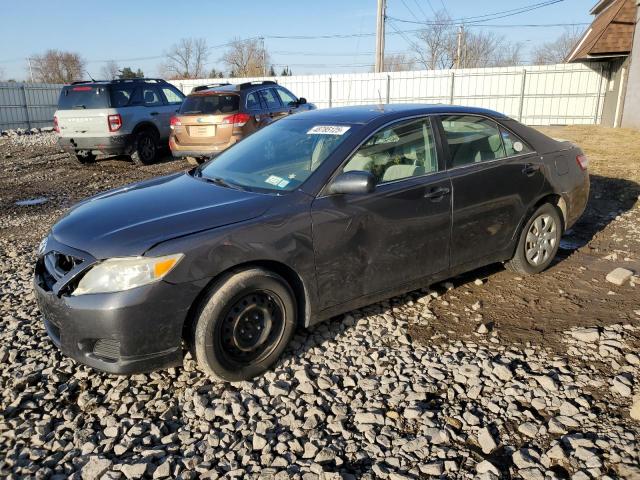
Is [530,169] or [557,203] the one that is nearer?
[530,169]

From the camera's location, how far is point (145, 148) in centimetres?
1228

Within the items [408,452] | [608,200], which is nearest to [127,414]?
[408,452]

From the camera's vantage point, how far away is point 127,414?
302cm

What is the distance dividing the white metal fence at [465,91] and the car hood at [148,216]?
1842cm

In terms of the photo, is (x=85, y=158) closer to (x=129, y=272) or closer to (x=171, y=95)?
(x=171, y=95)

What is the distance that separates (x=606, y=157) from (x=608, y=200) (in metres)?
4.33

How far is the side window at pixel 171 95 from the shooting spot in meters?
13.0

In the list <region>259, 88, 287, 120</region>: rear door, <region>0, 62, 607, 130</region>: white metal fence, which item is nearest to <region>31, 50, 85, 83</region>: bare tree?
<region>0, 62, 607, 130</region>: white metal fence

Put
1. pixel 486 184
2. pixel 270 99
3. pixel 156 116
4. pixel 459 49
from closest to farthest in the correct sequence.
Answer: pixel 486 184
pixel 270 99
pixel 156 116
pixel 459 49

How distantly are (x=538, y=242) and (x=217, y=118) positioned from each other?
726 cm

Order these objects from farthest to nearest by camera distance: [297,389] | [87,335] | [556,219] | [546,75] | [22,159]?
[546,75], [22,159], [556,219], [297,389], [87,335]

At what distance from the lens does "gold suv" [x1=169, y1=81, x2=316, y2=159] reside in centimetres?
1034

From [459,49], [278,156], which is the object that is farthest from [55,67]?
[278,156]

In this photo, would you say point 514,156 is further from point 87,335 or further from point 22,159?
point 22,159
